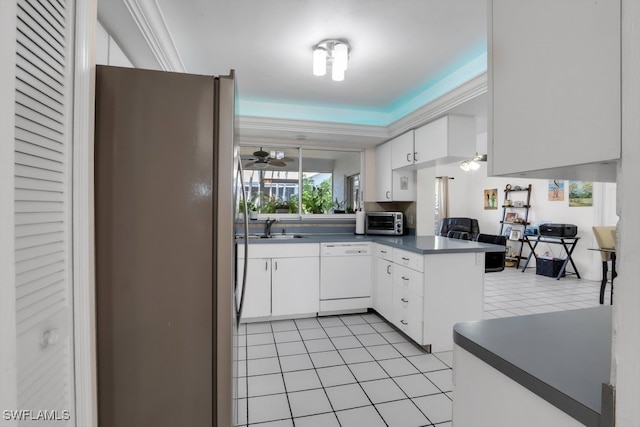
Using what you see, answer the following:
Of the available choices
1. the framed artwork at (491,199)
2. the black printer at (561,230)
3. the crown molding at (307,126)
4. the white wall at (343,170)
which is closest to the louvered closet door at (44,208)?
the crown molding at (307,126)

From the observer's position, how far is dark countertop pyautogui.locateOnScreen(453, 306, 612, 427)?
588mm

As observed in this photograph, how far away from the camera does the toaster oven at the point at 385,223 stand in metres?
3.83

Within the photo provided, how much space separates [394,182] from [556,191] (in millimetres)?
4206

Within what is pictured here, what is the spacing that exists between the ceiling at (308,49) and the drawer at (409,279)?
1499 millimetres

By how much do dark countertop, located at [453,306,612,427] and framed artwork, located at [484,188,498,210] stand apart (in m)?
7.03

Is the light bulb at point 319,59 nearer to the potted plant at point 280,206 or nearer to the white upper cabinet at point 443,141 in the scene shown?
the white upper cabinet at point 443,141

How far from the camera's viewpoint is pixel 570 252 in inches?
213

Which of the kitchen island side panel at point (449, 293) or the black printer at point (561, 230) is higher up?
the black printer at point (561, 230)

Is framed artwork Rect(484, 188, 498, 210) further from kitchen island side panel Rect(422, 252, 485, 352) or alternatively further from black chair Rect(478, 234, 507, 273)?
kitchen island side panel Rect(422, 252, 485, 352)

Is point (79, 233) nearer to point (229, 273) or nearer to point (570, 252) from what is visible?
point (229, 273)

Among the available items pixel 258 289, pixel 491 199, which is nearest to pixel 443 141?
pixel 258 289

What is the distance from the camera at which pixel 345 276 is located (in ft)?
11.3

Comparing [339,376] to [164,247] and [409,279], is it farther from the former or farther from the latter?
[164,247]

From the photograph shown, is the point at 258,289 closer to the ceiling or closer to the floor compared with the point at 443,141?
closer to the floor
